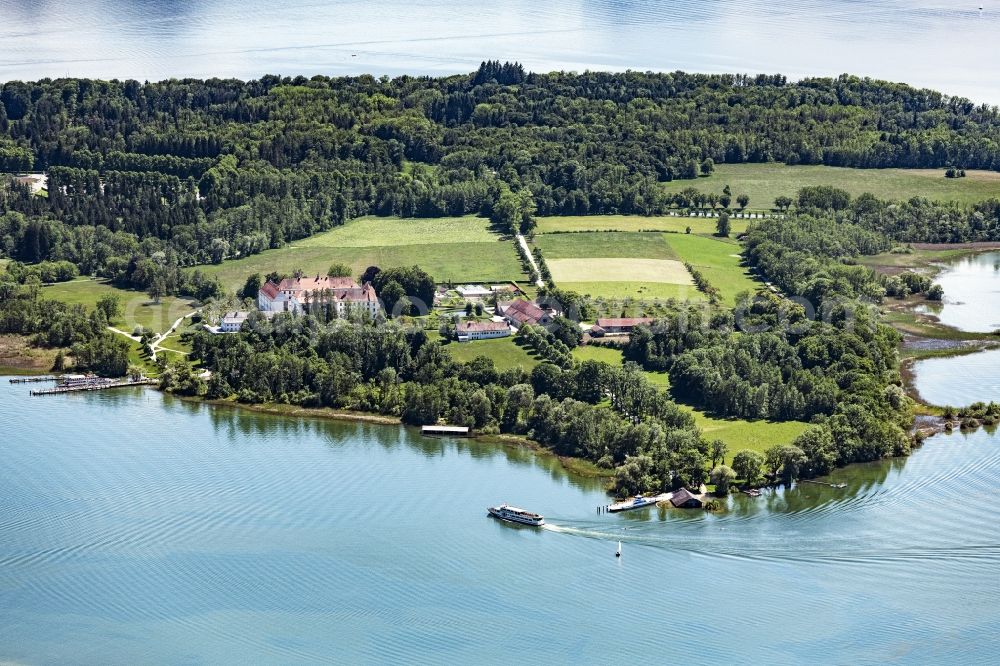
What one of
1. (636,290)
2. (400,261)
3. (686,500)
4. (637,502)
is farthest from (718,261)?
(637,502)

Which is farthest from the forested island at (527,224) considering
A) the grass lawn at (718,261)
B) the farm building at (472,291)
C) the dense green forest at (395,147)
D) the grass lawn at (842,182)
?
the farm building at (472,291)

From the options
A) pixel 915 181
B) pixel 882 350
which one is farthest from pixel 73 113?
pixel 882 350

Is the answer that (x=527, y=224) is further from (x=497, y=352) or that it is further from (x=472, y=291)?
(x=497, y=352)

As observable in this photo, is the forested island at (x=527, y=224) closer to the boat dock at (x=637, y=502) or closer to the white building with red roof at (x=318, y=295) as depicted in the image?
the boat dock at (x=637, y=502)

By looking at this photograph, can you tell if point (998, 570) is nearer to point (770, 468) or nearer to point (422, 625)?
point (770, 468)

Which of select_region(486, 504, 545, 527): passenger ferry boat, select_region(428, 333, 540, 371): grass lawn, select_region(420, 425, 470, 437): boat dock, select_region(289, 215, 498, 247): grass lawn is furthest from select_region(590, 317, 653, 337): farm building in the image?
select_region(486, 504, 545, 527): passenger ferry boat

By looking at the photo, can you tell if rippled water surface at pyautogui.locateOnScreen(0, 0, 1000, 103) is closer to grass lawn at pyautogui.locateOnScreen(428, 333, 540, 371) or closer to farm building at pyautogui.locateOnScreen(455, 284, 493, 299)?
farm building at pyautogui.locateOnScreen(455, 284, 493, 299)
